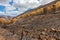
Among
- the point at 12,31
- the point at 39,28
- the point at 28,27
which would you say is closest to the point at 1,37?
the point at 12,31

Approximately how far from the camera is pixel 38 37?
44.3ft

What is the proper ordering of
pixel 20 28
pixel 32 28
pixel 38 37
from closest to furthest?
pixel 38 37
pixel 32 28
pixel 20 28

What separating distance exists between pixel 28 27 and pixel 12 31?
6.50 ft

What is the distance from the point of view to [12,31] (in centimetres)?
1628

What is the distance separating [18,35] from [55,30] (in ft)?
13.1

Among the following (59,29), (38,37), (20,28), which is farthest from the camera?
(20,28)

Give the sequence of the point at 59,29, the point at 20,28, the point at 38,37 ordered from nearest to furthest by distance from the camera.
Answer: the point at 59,29 < the point at 38,37 < the point at 20,28

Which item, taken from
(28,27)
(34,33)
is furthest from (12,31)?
(34,33)

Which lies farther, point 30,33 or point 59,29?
point 30,33

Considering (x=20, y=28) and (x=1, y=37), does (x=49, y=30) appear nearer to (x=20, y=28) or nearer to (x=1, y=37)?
(x=20, y=28)

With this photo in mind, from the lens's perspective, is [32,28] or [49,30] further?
[32,28]

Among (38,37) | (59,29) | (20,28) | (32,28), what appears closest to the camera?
(59,29)

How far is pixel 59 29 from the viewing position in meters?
12.7

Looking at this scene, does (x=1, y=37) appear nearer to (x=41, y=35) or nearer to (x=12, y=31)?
(x=12, y=31)
